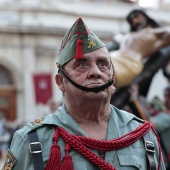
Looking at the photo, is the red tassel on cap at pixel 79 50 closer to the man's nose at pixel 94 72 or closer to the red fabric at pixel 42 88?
the man's nose at pixel 94 72

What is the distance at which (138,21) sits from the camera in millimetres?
6555

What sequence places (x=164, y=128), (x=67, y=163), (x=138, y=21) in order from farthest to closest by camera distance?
(x=138, y=21) → (x=164, y=128) → (x=67, y=163)

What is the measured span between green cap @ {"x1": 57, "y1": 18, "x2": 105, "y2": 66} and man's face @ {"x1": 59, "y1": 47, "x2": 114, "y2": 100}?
22mm

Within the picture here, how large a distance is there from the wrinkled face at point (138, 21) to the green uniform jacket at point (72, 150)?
425cm

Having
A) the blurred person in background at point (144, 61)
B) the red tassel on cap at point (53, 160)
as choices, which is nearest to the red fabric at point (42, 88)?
the blurred person in background at point (144, 61)

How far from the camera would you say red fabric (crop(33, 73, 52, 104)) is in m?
14.0

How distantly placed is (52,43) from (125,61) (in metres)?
17.5

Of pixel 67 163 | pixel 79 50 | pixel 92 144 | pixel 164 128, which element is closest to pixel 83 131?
pixel 92 144

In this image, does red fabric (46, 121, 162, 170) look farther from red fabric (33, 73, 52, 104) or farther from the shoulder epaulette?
red fabric (33, 73, 52, 104)

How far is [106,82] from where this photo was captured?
2.29 m

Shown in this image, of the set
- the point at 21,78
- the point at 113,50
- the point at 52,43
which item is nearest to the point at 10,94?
the point at 21,78

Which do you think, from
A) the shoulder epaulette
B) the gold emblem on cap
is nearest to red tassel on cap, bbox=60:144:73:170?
the shoulder epaulette

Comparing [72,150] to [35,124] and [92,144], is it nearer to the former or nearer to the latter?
[92,144]

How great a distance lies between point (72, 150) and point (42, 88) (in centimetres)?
1189
